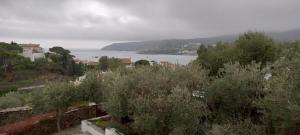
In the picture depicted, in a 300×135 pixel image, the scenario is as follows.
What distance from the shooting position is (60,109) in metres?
19.5

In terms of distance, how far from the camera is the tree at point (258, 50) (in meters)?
25.6

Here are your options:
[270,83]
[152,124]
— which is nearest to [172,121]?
[152,124]

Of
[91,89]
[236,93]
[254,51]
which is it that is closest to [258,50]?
[254,51]

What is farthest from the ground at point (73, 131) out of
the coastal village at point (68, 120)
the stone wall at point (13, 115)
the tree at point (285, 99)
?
the tree at point (285, 99)

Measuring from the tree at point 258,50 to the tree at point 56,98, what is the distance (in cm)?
1428

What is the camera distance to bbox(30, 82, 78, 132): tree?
61.8ft

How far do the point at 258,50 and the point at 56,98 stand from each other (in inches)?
673

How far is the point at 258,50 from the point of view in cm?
2609

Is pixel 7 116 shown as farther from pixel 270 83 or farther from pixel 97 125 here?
pixel 270 83

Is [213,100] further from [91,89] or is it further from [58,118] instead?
[58,118]

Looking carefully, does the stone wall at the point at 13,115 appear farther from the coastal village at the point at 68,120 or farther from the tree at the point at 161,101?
the tree at the point at 161,101

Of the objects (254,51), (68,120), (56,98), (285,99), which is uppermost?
(254,51)

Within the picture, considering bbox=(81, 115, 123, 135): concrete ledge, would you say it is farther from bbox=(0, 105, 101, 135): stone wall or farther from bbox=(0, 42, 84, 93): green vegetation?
bbox=(0, 42, 84, 93): green vegetation

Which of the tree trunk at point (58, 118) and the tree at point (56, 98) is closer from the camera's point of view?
the tree at point (56, 98)
